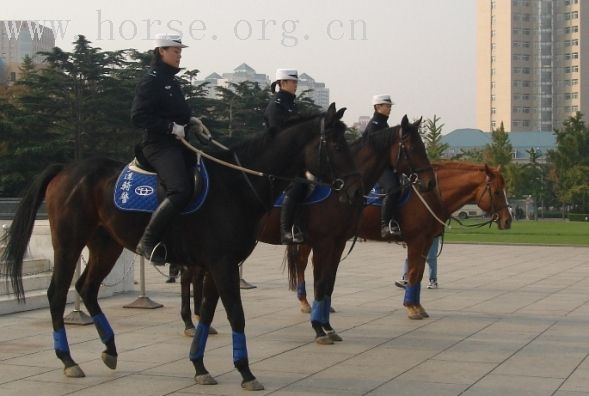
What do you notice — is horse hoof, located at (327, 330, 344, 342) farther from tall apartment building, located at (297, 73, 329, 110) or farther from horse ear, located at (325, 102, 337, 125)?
tall apartment building, located at (297, 73, 329, 110)

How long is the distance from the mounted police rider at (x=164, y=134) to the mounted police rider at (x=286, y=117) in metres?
1.95

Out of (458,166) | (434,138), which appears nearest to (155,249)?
(458,166)

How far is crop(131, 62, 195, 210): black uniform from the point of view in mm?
7652

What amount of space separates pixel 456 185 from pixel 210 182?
223 inches

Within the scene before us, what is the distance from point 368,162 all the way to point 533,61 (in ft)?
529

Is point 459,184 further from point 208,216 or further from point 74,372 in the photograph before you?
point 74,372

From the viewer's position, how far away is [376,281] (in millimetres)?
17031

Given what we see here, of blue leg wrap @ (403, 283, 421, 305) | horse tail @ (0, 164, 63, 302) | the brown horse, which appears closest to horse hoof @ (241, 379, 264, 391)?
horse tail @ (0, 164, 63, 302)

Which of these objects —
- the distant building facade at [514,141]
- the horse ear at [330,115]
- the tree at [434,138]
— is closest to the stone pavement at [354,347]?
the horse ear at [330,115]

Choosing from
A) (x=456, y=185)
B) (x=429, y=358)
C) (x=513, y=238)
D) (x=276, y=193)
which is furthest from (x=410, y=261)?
(x=513, y=238)

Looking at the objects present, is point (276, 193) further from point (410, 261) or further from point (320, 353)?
point (410, 261)

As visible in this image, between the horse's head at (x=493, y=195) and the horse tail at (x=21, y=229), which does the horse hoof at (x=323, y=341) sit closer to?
the horse tail at (x=21, y=229)

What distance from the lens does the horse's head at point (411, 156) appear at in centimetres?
1072

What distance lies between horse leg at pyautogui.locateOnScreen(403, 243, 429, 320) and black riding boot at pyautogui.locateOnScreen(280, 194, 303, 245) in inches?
95.7
